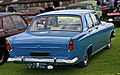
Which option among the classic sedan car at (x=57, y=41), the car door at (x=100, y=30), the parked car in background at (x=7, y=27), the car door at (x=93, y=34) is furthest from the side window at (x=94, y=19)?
the parked car in background at (x=7, y=27)

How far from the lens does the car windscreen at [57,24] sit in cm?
745

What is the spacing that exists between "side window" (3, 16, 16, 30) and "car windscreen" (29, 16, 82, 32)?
1.28 meters

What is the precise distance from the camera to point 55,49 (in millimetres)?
6520

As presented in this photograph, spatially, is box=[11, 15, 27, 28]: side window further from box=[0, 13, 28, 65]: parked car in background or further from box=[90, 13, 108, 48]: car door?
box=[90, 13, 108, 48]: car door

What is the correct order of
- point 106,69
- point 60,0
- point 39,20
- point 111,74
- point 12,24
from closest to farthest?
point 111,74
point 106,69
point 39,20
point 12,24
point 60,0

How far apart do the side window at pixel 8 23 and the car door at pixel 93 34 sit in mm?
2530

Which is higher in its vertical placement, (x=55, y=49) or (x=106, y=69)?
(x=55, y=49)

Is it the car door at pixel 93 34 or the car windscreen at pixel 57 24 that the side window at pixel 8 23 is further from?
the car door at pixel 93 34

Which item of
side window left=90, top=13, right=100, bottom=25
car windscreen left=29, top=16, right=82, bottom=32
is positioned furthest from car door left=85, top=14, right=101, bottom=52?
car windscreen left=29, top=16, right=82, bottom=32

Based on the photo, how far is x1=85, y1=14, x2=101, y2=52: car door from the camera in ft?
25.5

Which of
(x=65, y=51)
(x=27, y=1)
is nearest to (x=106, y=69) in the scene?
(x=65, y=51)

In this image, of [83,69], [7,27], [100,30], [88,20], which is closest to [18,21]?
[7,27]

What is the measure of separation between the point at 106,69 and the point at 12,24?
11.5ft

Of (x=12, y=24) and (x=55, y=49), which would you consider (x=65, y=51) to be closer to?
(x=55, y=49)
